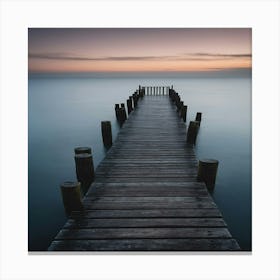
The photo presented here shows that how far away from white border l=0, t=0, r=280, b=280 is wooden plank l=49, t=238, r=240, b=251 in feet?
1.12

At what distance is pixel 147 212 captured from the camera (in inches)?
131

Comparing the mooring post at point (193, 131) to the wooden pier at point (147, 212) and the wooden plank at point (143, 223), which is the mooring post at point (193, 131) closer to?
the wooden pier at point (147, 212)

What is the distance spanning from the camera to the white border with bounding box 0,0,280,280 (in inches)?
121

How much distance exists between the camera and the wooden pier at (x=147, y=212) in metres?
2.82

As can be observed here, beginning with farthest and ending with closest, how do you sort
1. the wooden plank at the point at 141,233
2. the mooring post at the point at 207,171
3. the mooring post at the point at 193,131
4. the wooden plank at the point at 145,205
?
the mooring post at the point at 193,131, the mooring post at the point at 207,171, the wooden plank at the point at 145,205, the wooden plank at the point at 141,233

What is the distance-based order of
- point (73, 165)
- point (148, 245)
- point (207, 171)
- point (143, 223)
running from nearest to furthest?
1. point (148, 245)
2. point (143, 223)
3. point (207, 171)
4. point (73, 165)

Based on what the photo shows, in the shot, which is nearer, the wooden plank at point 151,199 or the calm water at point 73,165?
the wooden plank at point 151,199

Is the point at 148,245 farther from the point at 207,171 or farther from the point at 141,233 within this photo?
the point at 207,171

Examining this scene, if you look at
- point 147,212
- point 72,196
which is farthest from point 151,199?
point 72,196
